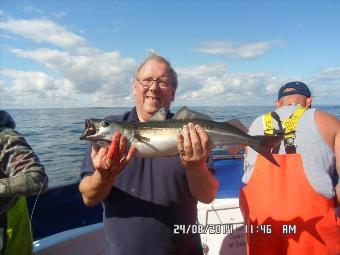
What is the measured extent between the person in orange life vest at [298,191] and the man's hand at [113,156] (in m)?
1.84

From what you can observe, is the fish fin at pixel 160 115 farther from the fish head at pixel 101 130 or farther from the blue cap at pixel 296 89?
the blue cap at pixel 296 89

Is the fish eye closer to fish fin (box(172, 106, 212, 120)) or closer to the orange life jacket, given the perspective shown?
fish fin (box(172, 106, 212, 120))

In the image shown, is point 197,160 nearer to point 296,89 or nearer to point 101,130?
point 101,130

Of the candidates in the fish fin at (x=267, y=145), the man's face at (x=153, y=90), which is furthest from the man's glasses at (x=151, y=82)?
the fish fin at (x=267, y=145)

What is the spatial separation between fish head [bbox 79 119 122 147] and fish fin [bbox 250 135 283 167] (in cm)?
158

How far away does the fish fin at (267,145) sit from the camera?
3707mm

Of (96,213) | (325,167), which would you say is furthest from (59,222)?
(325,167)

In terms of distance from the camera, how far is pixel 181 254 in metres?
3.33

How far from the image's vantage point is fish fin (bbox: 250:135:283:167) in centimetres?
371

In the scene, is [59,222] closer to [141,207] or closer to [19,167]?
[19,167]

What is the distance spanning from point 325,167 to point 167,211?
200cm

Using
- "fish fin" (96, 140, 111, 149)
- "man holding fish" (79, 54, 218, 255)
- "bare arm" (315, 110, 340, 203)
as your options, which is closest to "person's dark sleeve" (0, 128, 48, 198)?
"man holding fish" (79, 54, 218, 255)

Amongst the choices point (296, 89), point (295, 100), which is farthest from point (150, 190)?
point (296, 89)

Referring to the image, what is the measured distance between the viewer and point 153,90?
351 cm
